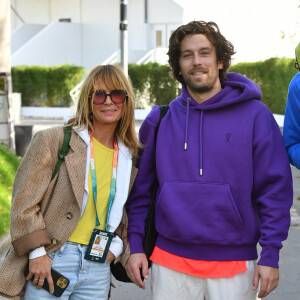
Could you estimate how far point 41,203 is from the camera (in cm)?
316

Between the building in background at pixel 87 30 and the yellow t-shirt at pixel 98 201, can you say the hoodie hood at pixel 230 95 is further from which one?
the building in background at pixel 87 30

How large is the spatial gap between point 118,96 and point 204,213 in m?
0.81

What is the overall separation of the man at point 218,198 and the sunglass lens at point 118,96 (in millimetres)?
304

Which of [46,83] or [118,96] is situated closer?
[118,96]

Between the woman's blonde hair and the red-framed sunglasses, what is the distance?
0.02m

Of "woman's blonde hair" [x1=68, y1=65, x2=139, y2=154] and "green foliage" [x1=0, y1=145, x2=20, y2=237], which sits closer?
"woman's blonde hair" [x1=68, y1=65, x2=139, y2=154]

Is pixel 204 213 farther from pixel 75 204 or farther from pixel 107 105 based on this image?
pixel 107 105

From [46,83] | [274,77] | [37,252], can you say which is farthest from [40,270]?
[46,83]

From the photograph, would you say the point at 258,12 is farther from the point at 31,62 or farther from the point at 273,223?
the point at 273,223

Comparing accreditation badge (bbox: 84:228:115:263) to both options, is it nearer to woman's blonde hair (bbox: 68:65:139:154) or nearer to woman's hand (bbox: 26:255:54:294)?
woman's hand (bbox: 26:255:54:294)

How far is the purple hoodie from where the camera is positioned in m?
3.05

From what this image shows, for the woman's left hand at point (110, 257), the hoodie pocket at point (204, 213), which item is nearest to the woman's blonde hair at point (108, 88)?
the hoodie pocket at point (204, 213)

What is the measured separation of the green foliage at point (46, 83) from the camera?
25.4 m

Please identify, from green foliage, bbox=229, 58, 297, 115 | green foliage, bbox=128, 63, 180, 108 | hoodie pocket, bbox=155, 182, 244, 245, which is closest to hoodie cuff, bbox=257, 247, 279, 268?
hoodie pocket, bbox=155, 182, 244, 245
